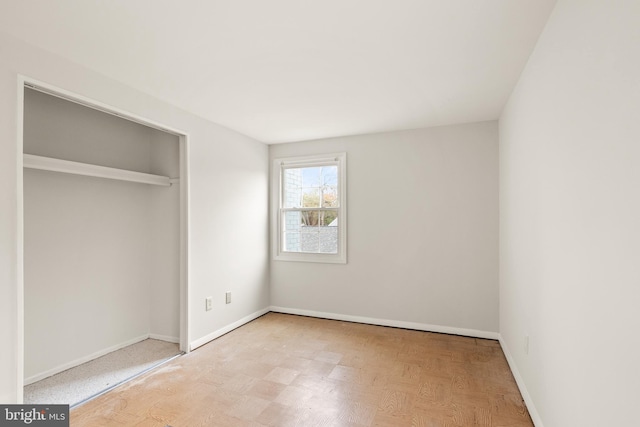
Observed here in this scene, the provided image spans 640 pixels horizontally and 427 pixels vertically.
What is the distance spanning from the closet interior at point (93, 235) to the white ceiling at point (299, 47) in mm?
856

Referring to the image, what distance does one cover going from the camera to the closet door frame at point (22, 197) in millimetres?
1998

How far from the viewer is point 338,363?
9.91ft

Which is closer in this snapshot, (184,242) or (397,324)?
(184,242)

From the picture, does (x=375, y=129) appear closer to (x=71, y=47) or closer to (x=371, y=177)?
(x=371, y=177)

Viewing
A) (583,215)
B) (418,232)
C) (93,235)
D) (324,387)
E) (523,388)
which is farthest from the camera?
(418,232)

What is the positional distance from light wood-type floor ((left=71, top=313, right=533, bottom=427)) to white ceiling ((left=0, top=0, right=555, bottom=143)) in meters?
2.41

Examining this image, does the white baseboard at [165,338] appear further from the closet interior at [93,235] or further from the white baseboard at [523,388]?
the white baseboard at [523,388]

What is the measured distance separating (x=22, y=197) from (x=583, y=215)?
302cm

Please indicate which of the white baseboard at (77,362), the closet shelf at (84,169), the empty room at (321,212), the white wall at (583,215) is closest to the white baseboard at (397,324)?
the empty room at (321,212)

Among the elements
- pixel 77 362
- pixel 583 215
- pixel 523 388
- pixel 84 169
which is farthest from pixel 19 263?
pixel 523 388

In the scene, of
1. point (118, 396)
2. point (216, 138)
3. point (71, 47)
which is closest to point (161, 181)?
point (216, 138)

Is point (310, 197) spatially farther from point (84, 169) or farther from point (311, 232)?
point (84, 169)

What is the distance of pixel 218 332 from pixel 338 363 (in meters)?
1.47

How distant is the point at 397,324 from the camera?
4.00 meters
